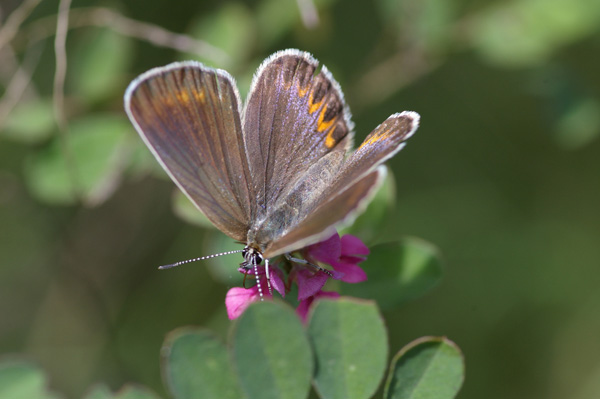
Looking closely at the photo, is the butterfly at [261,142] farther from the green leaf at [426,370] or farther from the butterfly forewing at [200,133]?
the green leaf at [426,370]

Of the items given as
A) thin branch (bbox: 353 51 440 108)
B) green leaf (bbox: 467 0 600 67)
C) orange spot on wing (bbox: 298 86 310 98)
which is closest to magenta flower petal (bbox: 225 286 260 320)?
orange spot on wing (bbox: 298 86 310 98)

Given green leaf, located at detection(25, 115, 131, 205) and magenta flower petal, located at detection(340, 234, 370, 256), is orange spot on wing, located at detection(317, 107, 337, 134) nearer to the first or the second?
magenta flower petal, located at detection(340, 234, 370, 256)

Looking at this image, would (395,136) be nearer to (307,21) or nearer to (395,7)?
(307,21)

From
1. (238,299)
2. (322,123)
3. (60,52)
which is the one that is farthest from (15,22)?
(238,299)

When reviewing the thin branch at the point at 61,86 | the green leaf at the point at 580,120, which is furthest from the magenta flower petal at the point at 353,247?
the green leaf at the point at 580,120

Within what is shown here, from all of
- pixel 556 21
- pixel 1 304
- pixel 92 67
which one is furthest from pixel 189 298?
pixel 556 21
